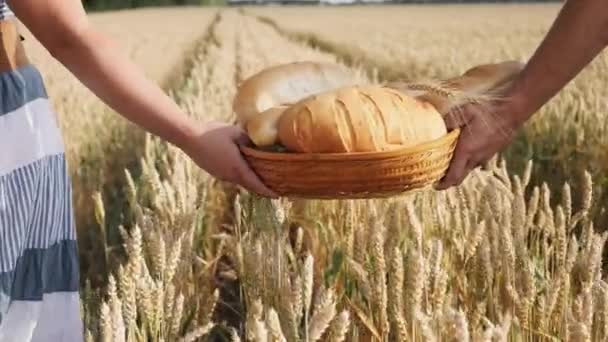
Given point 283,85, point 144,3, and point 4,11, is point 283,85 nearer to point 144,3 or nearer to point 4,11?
point 4,11

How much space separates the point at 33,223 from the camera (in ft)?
5.18

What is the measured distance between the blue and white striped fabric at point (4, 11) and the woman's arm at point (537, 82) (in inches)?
28.5

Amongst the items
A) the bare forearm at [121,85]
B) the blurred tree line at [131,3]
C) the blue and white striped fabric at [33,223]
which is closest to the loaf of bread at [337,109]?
the bare forearm at [121,85]

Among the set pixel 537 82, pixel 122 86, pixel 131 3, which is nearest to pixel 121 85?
pixel 122 86

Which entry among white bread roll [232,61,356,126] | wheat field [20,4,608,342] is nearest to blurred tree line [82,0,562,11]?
wheat field [20,4,608,342]

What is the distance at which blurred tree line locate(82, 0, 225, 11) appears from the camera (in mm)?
40094

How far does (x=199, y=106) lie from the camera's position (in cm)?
412

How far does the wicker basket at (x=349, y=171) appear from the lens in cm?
156

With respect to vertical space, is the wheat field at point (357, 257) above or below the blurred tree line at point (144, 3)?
below

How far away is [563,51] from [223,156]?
0.61 m

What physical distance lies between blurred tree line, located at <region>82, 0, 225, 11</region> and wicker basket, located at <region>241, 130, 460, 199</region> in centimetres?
3888

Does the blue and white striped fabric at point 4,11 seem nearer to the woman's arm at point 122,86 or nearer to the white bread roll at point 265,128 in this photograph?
the woman's arm at point 122,86

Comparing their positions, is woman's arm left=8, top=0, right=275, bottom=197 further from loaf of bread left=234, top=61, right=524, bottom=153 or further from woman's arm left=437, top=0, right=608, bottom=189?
woman's arm left=437, top=0, right=608, bottom=189

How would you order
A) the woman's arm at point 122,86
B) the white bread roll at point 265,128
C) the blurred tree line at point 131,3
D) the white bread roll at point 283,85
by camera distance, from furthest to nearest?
the blurred tree line at point 131,3 → the white bread roll at point 283,85 → the white bread roll at point 265,128 → the woman's arm at point 122,86
